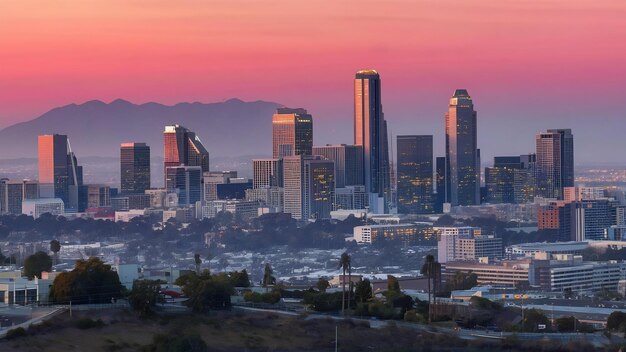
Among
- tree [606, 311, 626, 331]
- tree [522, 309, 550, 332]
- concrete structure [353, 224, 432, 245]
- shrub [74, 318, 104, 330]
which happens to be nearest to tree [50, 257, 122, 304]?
shrub [74, 318, 104, 330]

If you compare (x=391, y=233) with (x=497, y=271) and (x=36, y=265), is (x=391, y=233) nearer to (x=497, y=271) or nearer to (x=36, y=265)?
(x=497, y=271)

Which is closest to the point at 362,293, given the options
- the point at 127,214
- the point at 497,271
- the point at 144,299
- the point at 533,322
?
the point at 533,322

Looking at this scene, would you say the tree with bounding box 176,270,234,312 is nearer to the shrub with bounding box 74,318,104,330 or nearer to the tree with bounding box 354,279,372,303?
the shrub with bounding box 74,318,104,330

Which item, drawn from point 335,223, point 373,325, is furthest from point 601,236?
point 373,325

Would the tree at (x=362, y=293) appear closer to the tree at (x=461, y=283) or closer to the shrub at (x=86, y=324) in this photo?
the shrub at (x=86, y=324)

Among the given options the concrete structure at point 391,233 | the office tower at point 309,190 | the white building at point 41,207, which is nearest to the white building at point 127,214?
the white building at point 41,207

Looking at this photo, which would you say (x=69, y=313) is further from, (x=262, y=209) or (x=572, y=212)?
(x=262, y=209)

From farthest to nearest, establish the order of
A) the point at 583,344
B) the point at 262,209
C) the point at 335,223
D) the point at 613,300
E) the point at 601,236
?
the point at 262,209 < the point at 335,223 < the point at 601,236 < the point at 613,300 < the point at 583,344
